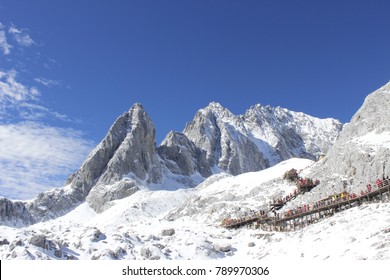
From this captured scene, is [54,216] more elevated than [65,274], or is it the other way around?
[54,216]

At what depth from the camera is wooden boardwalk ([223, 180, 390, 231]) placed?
47.3 metres

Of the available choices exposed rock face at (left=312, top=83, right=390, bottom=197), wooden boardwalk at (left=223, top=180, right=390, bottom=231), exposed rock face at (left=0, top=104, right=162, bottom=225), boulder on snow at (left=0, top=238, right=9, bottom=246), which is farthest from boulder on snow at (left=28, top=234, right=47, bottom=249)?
exposed rock face at (left=0, top=104, right=162, bottom=225)

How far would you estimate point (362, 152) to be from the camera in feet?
196

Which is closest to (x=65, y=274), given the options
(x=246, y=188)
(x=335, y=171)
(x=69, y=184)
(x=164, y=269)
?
(x=164, y=269)

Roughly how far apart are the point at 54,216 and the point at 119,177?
104ft

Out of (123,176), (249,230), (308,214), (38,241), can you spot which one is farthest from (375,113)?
(123,176)

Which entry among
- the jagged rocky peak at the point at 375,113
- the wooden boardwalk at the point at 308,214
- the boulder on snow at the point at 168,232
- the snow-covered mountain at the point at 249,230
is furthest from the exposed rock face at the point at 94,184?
the jagged rocky peak at the point at 375,113

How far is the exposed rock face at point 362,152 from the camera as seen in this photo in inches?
2195

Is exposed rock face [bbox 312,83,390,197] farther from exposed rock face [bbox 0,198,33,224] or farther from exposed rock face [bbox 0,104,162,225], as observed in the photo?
exposed rock face [bbox 0,198,33,224]

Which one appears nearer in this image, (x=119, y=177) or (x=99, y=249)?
(x=99, y=249)

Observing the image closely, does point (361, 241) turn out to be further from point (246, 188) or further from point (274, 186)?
point (246, 188)

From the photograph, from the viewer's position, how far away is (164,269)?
990 inches

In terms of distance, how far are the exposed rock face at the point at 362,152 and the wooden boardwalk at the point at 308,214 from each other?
18.6ft

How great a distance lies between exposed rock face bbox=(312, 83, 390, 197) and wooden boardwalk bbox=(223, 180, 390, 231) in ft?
18.6
